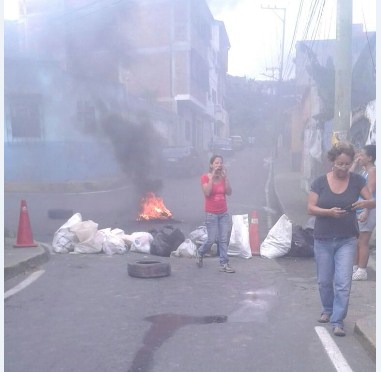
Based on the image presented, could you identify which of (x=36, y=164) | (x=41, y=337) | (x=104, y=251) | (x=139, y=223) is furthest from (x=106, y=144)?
(x=41, y=337)

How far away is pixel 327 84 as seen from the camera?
13.3m

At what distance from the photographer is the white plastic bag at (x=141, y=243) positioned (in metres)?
7.97

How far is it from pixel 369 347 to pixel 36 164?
13400mm

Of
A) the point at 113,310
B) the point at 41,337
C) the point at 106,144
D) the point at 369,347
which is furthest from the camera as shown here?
the point at 106,144

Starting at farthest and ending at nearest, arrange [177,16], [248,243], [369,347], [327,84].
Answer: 1. [327,84]
2. [177,16]
3. [248,243]
4. [369,347]

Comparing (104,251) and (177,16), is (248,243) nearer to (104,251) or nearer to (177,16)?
(104,251)

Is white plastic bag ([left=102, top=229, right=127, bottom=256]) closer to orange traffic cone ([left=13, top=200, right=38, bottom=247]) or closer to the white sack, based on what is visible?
the white sack

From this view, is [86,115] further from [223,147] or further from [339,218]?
[339,218]

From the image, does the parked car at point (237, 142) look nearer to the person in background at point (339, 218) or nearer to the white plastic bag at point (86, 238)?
the white plastic bag at point (86, 238)

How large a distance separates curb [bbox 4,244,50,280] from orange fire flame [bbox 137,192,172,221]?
3.10 meters

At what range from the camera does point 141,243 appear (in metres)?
7.98

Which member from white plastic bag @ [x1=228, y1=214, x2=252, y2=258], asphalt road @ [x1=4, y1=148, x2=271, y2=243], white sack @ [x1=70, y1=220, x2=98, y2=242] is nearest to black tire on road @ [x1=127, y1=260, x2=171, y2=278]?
white plastic bag @ [x1=228, y1=214, x2=252, y2=258]

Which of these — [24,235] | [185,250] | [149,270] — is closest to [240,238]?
[185,250]

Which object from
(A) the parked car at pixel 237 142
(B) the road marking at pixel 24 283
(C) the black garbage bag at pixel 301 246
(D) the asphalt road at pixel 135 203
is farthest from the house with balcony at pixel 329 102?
A: (B) the road marking at pixel 24 283
